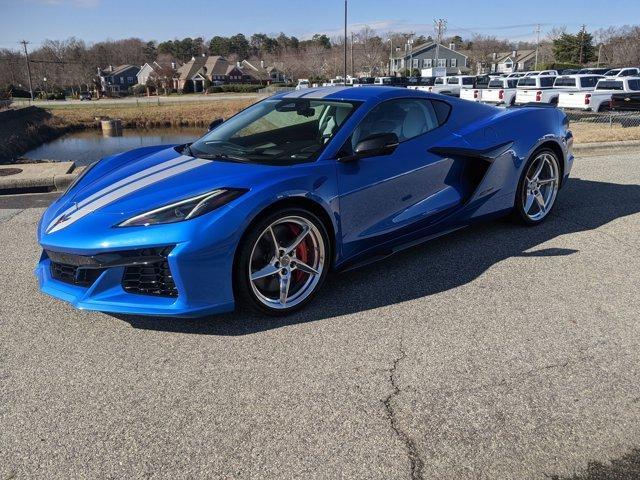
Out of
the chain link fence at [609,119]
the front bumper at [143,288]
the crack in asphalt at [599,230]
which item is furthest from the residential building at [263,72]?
the front bumper at [143,288]

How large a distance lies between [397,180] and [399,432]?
6.50 ft

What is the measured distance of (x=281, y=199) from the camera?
10.4 feet

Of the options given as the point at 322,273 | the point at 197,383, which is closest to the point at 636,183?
A: the point at 322,273

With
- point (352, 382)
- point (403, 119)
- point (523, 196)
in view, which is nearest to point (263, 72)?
point (523, 196)

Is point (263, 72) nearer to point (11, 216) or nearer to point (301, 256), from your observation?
point (11, 216)

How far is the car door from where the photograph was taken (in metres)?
3.58

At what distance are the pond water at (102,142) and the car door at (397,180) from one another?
21832 mm

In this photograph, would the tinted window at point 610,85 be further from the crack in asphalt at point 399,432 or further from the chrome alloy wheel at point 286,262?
the crack in asphalt at point 399,432

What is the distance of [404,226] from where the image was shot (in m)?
3.93

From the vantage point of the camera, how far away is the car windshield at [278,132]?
11.8 ft

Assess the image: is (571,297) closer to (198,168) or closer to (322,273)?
(322,273)

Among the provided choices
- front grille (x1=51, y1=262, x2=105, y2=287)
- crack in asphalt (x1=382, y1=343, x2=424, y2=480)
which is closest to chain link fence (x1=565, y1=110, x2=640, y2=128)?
crack in asphalt (x1=382, y1=343, x2=424, y2=480)

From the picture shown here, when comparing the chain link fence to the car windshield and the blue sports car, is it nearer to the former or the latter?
the blue sports car

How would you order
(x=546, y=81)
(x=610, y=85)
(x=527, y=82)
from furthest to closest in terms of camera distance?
(x=527, y=82)
(x=546, y=81)
(x=610, y=85)
